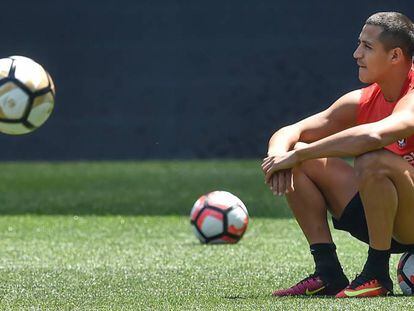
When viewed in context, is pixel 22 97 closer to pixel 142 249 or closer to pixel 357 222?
pixel 142 249

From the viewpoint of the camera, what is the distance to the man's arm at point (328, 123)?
16.8 feet

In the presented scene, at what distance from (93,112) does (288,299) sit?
29.4 feet

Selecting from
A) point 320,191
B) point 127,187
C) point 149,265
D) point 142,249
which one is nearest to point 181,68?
point 127,187

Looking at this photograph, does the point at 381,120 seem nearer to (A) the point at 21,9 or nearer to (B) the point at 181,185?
(B) the point at 181,185

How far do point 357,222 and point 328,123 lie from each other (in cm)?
52

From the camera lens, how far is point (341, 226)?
5.01 m

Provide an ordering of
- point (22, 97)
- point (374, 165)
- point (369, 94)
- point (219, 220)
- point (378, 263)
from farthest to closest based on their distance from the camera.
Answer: point (219, 220) → point (22, 97) → point (369, 94) → point (378, 263) → point (374, 165)

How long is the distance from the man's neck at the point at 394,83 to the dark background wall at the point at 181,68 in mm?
8410

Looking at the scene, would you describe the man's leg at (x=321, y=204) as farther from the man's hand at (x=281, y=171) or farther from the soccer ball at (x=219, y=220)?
the soccer ball at (x=219, y=220)

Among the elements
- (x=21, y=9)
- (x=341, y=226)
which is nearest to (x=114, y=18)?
(x=21, y=9)

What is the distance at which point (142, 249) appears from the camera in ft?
22.9

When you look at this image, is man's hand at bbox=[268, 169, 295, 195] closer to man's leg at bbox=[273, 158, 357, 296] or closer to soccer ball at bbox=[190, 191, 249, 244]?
man's leg at bbox=[273, 158, 357, 296]

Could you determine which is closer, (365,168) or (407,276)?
(365,168)

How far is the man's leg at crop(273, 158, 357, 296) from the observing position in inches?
194
